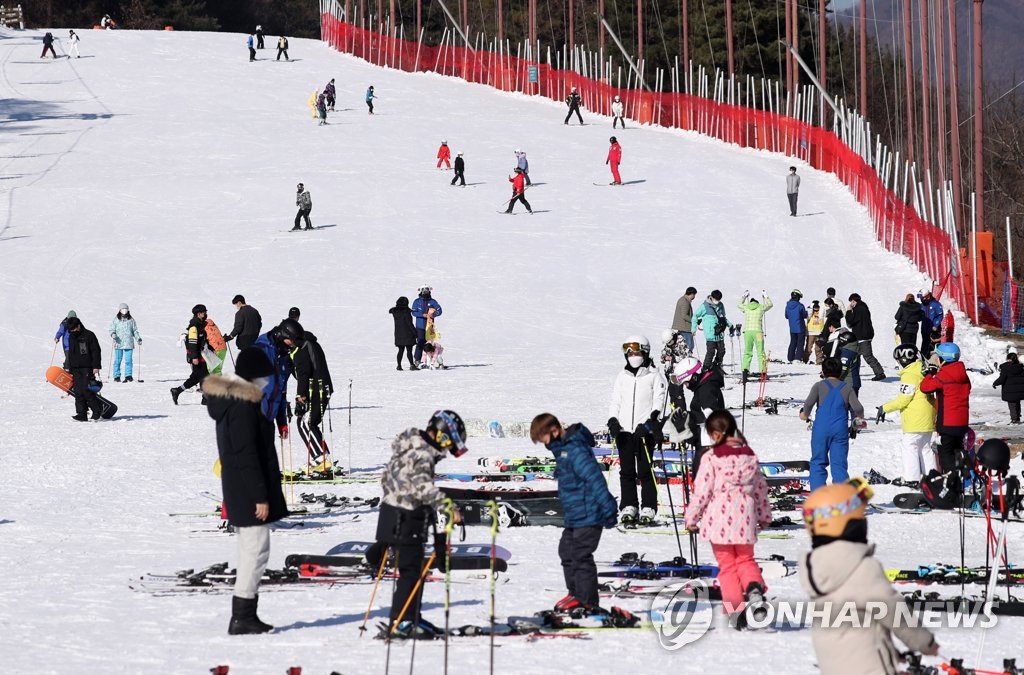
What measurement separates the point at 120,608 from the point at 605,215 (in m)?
29.8

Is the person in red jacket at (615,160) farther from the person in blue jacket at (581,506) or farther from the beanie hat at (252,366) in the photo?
the person in blue jacket at (581,506)

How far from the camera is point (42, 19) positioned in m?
96.4

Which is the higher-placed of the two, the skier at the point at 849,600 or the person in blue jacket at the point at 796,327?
the person in blue jacket at the point at 796,327

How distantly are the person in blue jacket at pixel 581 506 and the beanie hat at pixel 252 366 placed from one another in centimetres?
162

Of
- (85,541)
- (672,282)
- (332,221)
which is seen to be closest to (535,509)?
(85,541)

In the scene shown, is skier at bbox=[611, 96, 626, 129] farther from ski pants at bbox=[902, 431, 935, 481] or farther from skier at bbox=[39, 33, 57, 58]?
ski pants at bbox=[902, 431, 935, 481]

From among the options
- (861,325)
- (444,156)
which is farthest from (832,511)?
(444,156)

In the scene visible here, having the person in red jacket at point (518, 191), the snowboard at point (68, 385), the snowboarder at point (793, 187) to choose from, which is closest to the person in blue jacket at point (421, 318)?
the snowboard at point (68, 385)

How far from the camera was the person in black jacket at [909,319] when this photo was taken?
75.6ft

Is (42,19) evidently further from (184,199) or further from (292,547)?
(292,547)

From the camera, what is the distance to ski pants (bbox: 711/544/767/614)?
834cm

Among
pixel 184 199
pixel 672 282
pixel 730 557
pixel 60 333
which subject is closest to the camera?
pixel 730 557

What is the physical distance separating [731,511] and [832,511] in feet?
10.2

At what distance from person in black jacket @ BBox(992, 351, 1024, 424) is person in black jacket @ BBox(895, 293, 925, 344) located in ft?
15.8
